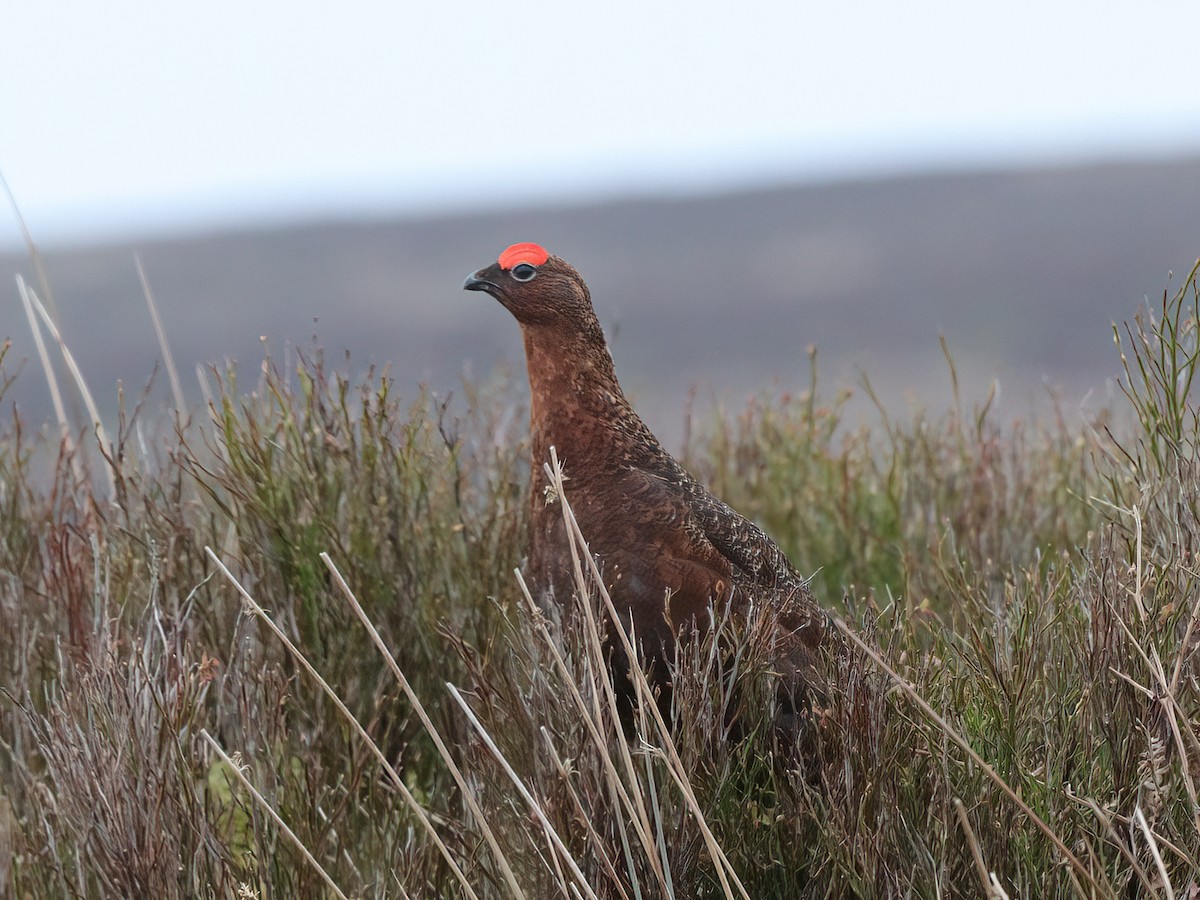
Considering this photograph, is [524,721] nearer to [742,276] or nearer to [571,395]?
[571,395]

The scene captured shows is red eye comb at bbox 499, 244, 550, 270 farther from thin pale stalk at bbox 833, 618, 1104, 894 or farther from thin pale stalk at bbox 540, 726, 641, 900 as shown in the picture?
thin pale stalk at bbox 833, 618, 1104, 894

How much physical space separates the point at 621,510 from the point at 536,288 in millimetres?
569

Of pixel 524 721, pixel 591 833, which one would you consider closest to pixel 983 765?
pixel 591 833

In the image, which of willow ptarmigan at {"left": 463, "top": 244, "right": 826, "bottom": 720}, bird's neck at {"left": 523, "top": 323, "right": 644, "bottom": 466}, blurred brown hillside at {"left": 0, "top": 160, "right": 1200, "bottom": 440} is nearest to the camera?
willow ptarmigan at {"left": 463, "top": 244, "right": 826, "bottom": 720}

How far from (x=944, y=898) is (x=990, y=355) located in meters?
29.3

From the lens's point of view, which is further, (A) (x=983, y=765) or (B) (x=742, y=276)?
(B) (x=742, y=276)

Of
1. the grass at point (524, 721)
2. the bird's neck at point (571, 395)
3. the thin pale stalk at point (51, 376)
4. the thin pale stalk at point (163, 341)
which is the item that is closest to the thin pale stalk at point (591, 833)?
the grass at point (524, 721)

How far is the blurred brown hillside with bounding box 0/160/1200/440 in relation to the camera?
1256 inches

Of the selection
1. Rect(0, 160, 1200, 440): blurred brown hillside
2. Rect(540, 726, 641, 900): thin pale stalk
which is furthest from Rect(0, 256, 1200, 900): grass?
Rect(0, 160, 1200, 440): blurred brown hillside

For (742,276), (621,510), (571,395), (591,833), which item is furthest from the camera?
(742,276)

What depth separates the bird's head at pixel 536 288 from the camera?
2881 millimetres

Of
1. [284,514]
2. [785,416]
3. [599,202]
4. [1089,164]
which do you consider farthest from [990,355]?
[284,514]

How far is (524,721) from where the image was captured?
2.43 m

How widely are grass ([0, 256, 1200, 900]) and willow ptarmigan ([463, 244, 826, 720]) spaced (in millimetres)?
151
